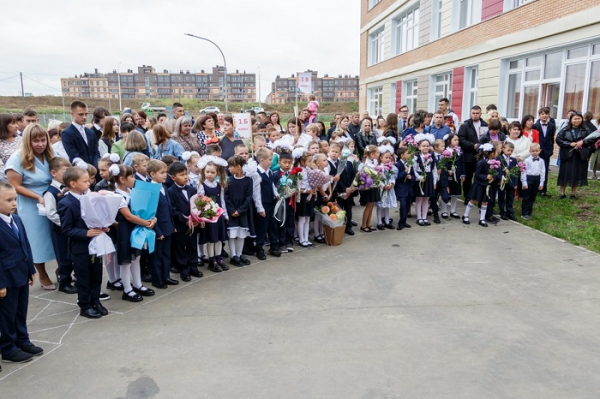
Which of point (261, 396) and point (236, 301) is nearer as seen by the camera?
point (261, 396)

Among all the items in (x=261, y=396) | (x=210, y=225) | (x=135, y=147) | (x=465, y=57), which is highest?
(x=465, y=57)

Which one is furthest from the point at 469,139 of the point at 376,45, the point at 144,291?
the point at 376,45

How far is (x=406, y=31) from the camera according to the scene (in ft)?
85.0

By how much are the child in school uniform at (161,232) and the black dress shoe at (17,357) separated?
1.83 meters

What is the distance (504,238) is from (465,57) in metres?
13.1

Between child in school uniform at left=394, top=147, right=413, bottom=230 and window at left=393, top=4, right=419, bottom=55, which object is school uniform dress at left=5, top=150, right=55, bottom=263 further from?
window at left=393, top=4, right=419, bottom=55

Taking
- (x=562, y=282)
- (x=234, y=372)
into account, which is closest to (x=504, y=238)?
(x=562, y=282)

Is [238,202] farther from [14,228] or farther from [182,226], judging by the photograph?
[14,228]

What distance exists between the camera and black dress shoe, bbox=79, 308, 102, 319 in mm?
4730

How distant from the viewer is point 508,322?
4.50 meters

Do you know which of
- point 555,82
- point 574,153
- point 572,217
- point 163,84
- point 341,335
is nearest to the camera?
point 341,335

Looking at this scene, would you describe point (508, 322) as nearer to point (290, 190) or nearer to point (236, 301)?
point (236, 301)

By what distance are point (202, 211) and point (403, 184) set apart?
406 centimetres

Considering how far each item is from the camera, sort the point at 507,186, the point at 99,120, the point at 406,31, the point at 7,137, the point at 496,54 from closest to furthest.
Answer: the point at 7,137
the point at 99,120
the point at 507,186
the point at 496,54
the point at 406,31
